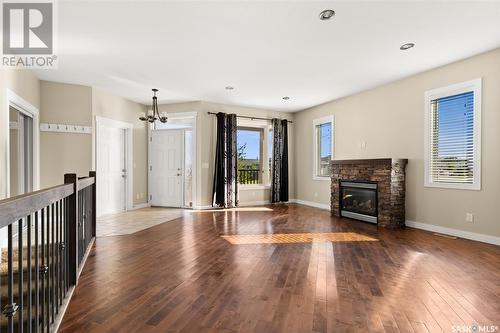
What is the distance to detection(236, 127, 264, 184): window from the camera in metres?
7.97

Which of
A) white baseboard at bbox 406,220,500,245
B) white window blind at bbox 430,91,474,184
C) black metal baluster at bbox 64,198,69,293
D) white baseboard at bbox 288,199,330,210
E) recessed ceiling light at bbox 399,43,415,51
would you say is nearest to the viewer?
black metal baluster at bbox 64,198,69,293

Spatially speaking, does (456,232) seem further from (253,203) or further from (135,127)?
(135,127)

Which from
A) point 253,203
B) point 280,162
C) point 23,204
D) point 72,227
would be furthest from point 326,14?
point 253,203

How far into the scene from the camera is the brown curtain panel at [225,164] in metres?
7.15

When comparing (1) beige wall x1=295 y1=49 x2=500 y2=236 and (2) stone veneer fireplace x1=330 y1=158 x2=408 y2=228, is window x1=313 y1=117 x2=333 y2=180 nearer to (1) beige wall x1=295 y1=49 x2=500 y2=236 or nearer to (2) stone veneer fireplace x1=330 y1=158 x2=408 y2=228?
(1) beige wall x1=295 y1=49 x2=500 y2=236

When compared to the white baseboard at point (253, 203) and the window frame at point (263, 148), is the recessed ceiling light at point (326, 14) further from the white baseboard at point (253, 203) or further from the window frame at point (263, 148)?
the white baseboard at point (253, 203)

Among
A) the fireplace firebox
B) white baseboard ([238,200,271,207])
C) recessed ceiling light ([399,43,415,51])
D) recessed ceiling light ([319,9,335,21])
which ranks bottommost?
white baseboard ([238,200,271,207])

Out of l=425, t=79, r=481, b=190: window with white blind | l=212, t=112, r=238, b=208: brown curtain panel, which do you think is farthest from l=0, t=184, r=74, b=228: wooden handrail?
l=212, t=112, r=238, b=208: brown curtain panel

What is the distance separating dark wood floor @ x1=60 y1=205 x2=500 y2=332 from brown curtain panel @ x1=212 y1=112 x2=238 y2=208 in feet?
9.37

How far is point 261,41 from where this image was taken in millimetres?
3693

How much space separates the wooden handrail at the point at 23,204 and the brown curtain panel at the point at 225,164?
5.30 meters

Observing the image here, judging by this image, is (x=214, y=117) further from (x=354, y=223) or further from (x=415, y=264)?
(x=415, y=264)

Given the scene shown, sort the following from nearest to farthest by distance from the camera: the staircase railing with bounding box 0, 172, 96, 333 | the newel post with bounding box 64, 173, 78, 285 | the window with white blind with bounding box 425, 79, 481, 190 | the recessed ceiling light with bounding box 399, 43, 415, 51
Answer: the staircase railing with bounding box 0, 172, 96, 333 → the newel post with bounding box 64, 173, 78, 285 → the recessed ceiling light with bounding box 399, 43, 415, 51 → the window with white blind with bounding box 425, 79, 481, 190

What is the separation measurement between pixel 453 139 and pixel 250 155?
4894 millimetres
